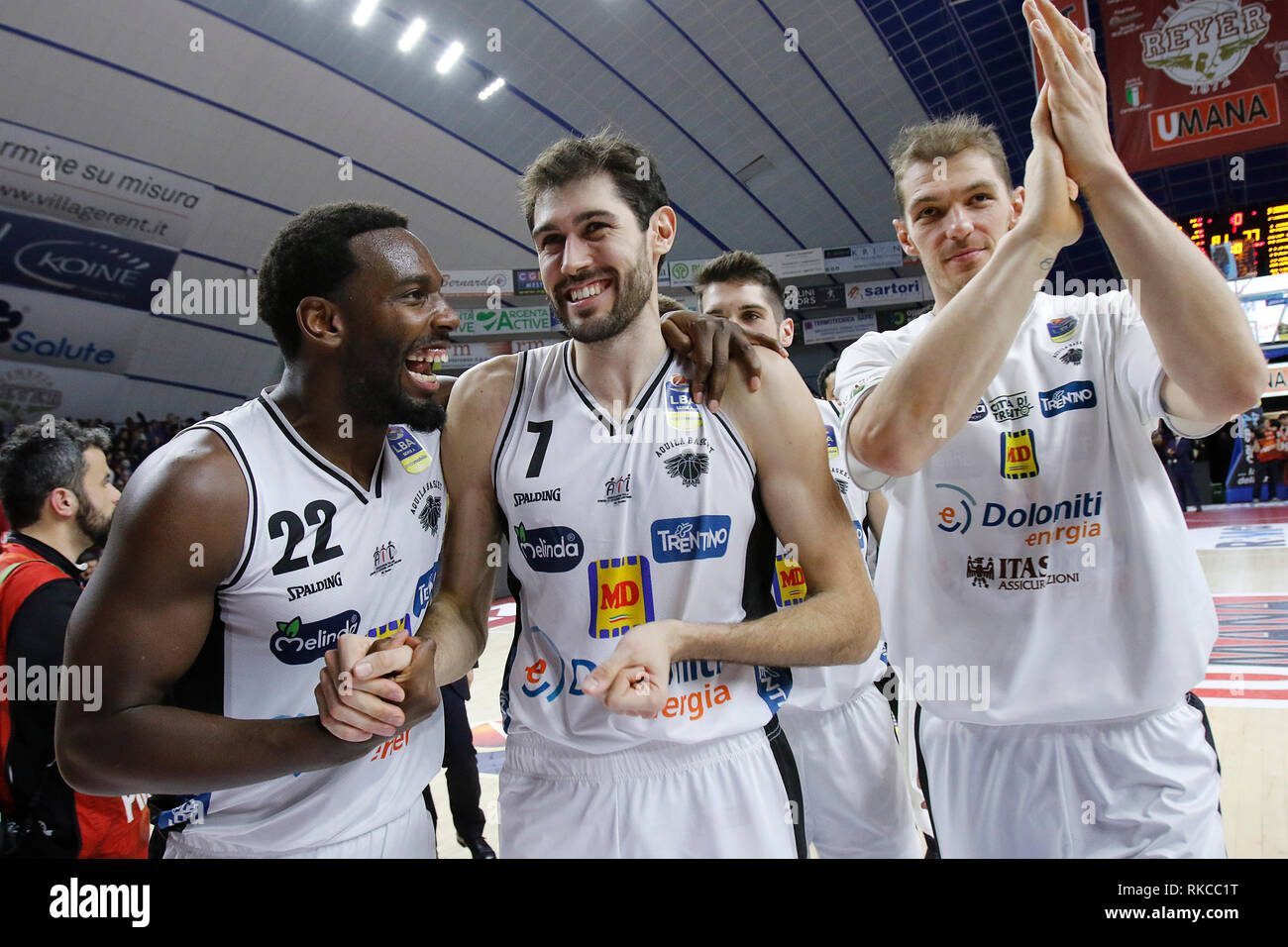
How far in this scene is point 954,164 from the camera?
1860mm

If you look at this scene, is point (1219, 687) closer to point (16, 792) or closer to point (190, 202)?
point (16, 792)

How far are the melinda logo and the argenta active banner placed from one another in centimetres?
845

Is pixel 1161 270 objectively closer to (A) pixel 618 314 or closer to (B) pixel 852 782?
(A) pixel 618 314

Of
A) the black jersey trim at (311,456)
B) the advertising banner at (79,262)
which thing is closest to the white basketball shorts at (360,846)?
the black jersey trim at (311,456)

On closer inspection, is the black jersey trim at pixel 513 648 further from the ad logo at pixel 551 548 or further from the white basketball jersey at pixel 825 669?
the white basketball jersey at pixel 825 669

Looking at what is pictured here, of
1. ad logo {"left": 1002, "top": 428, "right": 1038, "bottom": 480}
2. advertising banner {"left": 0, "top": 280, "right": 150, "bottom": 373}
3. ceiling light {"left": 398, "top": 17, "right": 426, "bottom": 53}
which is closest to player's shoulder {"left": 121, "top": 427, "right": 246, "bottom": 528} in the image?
ad logo {"left": 1002, "top": 428, "right": 1038, "bottom": 480}

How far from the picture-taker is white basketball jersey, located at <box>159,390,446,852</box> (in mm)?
1712

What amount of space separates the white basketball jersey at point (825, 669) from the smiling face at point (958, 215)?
0.77 m

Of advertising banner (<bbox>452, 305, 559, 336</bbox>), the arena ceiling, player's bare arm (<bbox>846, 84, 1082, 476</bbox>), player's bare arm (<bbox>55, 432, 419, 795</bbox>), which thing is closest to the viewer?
player's bare arm (<bbox>846, 84, 1082, 476</bbox>)

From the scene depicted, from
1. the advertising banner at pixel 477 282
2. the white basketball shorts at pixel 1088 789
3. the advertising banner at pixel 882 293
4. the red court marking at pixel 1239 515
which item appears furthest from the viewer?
the advertising banner at pixel 882 293

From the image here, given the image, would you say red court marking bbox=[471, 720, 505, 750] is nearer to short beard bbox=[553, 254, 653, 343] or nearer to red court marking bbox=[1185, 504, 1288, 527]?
short beard bbox=[553, 254, 653, 343]

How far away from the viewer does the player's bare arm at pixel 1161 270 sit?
135 centimetres

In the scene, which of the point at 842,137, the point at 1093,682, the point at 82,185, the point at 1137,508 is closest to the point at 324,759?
the point at 1093,682

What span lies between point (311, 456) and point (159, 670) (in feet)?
1.82
